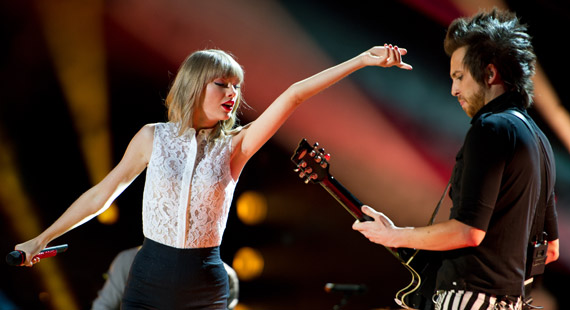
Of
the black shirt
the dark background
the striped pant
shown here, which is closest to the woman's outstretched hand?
the black shirt

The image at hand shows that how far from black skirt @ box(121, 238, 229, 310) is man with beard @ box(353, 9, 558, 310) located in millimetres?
705

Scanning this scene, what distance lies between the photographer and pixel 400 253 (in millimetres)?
2391

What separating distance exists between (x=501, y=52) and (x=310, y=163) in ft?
3.19

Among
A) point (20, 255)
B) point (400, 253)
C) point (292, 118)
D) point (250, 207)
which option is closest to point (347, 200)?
point (400, 253)

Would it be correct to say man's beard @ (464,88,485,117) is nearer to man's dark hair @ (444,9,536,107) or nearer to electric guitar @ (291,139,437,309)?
man's dark hair @ (444,9,536,107)

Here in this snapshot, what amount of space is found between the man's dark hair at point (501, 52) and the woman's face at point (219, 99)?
1073 mm

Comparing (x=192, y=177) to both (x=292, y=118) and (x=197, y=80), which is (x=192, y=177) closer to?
(x=197, y=80)

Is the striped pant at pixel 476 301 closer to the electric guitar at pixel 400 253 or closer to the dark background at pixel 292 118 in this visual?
the electric guitar at pixel 400 253

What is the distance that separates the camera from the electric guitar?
2.29m

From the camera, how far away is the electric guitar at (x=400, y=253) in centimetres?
229

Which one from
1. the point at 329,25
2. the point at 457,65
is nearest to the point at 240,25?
the point at 329,25

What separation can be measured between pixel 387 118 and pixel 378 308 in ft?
5.71

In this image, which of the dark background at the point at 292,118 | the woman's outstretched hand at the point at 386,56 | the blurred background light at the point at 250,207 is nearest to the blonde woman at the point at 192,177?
the woman's outstretched hand at the point at 386,56

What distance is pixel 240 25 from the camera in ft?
15.3
